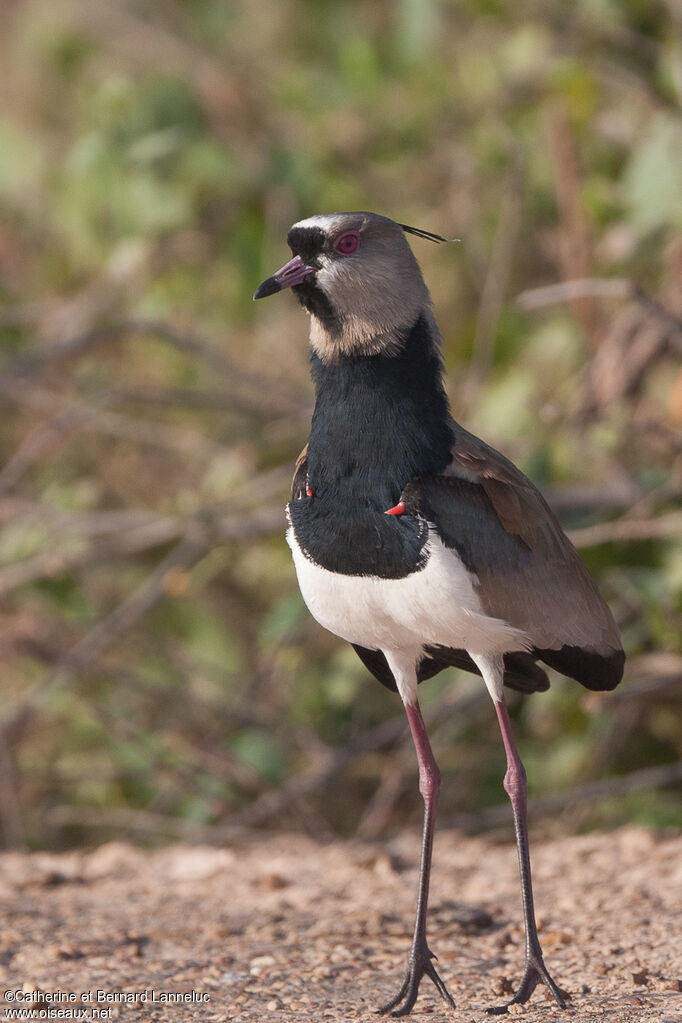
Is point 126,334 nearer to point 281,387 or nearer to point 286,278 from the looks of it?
point 281,387

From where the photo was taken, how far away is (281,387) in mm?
5680


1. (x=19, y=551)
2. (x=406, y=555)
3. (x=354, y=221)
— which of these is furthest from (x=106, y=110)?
(x=406, y=555)

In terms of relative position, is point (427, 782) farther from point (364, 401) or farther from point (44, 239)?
point (44, 239)

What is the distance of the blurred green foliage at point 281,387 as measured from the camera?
17.1 ft

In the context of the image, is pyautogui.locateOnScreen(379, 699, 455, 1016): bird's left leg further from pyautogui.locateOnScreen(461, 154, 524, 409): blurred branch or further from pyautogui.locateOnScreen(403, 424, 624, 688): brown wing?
pyautogui.locateOnScreen(461, 154, 524, 409): blurred branch

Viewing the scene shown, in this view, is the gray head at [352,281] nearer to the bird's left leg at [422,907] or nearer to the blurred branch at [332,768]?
the bird's left leg at [422,907]

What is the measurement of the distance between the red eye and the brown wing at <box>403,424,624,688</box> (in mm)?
495

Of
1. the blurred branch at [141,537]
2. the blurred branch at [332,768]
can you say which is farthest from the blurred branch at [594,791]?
the blurred branch at [141,537]

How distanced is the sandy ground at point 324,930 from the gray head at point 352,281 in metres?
1.50

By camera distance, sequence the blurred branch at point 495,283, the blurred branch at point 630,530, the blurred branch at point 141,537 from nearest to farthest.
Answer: the blurred branch at point 630,530
the blurred branch at point 141,537
the blurred branch at point 495,283

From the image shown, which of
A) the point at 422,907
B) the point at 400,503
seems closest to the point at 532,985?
the point at 422,907

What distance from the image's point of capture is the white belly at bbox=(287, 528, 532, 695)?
282cm

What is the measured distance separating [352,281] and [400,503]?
1.67 feet

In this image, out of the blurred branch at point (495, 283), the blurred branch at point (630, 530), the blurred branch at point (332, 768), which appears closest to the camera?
the blurred branch at point (630, 530)
